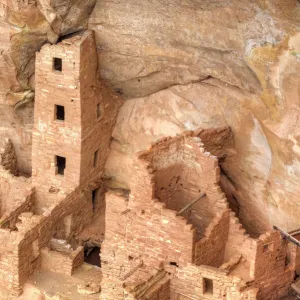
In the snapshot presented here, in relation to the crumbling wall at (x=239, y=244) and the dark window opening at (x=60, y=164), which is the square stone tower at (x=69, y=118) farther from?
the crumbling wall at (x=239, y=244)

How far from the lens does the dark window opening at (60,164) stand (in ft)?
68.2

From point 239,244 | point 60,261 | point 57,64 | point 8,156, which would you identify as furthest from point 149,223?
point 8,156

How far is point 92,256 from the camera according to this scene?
70.1 feet

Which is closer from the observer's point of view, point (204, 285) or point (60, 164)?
point (204, 285)

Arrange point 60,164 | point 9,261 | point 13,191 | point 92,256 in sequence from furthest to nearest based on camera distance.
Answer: point 92,256, point 13,191, point 60,164, point 9,261

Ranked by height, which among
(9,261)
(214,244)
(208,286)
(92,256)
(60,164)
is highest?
(214,244)

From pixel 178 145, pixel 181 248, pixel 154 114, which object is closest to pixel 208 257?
pixel 181 248

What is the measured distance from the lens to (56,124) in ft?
66.4

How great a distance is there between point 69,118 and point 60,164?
1268 millimetres

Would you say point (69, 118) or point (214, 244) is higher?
point (69, 118)

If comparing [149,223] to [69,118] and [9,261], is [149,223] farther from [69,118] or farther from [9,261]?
[69,118]

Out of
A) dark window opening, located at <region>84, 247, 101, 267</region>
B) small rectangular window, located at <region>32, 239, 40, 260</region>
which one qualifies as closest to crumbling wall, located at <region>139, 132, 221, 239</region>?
small rectangular window, located at <region>32, 239, 40, 260</region>

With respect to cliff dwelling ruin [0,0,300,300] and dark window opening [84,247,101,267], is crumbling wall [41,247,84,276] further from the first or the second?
dark window opening [84,247,101,267]

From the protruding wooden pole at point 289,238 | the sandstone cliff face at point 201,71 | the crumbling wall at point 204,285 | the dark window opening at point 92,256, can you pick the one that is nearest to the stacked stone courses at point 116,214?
the crumbling wall at point 204,285
